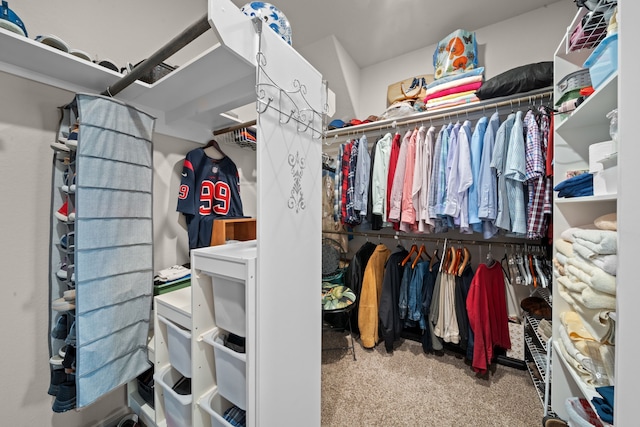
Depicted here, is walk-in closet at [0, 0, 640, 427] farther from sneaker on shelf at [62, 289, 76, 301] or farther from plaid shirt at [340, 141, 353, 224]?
plaid shirt at [340, 141, 353, 224]

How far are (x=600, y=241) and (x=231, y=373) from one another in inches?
53.9

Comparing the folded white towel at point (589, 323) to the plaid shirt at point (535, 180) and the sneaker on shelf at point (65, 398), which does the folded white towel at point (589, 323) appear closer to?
the plaid shirt at point (535, 180)

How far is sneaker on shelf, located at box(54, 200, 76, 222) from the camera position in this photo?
0.94 m

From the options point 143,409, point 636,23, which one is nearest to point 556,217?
point 636,23

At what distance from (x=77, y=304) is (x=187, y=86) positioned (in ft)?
3.30

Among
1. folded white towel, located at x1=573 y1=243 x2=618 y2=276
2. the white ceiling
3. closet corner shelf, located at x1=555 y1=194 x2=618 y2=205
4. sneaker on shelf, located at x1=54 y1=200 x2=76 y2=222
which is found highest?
the white ceiling

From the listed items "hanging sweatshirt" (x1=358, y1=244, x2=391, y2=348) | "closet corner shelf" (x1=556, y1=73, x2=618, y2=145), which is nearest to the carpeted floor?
"hanging sweatshirt" (x1=358, y1=244, x2=391, y2=348)

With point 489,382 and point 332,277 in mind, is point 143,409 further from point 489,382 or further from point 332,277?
point 489,382

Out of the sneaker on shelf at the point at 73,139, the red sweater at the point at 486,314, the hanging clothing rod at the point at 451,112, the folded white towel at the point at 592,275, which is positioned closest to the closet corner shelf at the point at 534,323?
the red sweater at the point at 486,314

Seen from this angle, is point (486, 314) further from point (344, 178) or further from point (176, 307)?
point (176, 307)

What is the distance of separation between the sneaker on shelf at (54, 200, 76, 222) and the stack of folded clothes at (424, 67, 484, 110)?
92.3 inches

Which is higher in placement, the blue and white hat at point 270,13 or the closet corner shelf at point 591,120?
the blue and white hat at point 270,13

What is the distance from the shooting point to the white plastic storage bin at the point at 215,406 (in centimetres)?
90

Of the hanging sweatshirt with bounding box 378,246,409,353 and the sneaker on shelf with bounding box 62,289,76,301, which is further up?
the sneaker on shelf with bounding box 62,289,76,301
